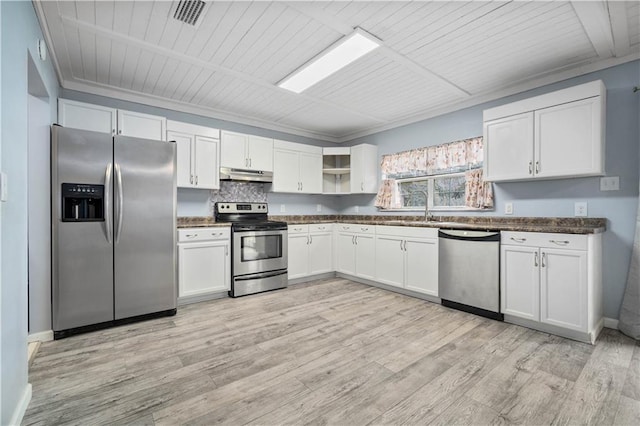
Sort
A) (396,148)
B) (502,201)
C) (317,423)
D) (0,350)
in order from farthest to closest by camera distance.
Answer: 1. (396,148)
2. (502,201)
3. (317,423)
4. (0,350)

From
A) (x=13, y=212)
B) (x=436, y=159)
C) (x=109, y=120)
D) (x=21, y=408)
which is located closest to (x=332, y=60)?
(x=436, y=159)

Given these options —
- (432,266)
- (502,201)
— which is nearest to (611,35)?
(502,201)

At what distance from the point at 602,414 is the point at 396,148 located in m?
3.75


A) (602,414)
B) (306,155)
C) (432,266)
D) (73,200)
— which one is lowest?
(602,414)

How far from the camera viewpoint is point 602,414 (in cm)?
160

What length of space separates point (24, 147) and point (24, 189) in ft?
0.80

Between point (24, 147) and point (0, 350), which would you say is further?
point (24, 147)

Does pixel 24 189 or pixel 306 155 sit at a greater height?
pixel 306 155

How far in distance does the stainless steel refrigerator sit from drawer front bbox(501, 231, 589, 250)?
11.0 ft

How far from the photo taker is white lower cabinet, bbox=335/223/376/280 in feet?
14.0

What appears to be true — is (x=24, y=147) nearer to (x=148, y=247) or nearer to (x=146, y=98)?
(x=148, y=247)

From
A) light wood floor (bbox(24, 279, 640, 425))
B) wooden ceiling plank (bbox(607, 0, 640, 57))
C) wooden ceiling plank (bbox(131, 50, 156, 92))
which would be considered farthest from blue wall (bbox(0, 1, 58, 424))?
wooden ceiling plank (bbox(607, 0, 640, 57))

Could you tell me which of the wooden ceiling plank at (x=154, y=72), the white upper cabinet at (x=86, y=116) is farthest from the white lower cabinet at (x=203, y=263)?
the wooden ceiling plank at (x=154, y=72)

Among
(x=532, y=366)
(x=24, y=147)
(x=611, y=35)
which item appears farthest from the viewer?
(x=611, y=35)
